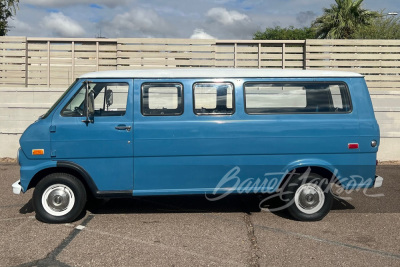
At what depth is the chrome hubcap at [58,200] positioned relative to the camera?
574 cm

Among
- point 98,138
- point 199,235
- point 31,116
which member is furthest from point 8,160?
point 199,235

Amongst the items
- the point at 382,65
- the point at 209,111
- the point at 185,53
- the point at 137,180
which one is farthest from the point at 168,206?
the point at 382,65

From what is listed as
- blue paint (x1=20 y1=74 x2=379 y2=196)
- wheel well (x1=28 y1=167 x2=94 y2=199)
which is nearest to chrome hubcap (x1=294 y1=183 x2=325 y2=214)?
blue paint (x1=20 y1=74 x2=379 y2=196)

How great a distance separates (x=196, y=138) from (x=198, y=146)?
0.36ft

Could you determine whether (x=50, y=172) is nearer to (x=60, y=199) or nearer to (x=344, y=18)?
(x=60, y=199)

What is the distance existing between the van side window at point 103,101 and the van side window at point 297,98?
5.51 feet

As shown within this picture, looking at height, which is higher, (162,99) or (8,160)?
(162,99)

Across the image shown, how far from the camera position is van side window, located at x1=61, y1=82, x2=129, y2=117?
568cm

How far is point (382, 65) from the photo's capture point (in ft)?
42.4

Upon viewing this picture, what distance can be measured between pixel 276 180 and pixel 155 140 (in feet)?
5.69

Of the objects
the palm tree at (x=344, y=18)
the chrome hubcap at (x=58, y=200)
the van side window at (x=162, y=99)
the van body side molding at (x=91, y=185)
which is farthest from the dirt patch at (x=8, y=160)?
the palm tree at (x=344, y=18)

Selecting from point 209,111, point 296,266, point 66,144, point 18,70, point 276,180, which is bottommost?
point 296,266

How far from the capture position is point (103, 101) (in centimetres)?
582

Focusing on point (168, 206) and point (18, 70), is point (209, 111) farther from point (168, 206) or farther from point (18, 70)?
point (18, 70)
